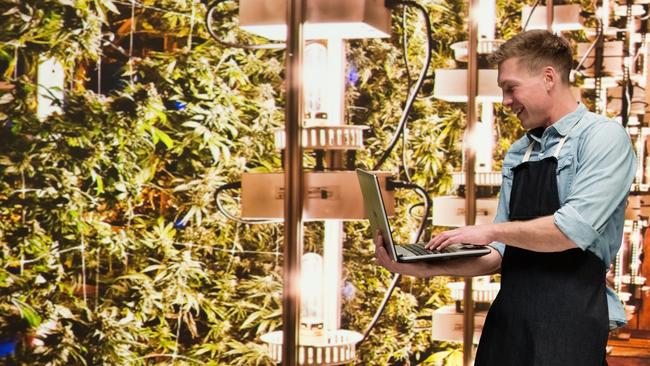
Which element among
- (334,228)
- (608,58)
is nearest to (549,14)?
(608,58)

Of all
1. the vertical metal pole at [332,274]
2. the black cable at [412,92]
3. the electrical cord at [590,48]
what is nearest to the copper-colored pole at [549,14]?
the electrical cord at [590,48]

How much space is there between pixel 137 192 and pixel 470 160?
210 centimetres

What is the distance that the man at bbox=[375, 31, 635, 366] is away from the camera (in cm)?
189

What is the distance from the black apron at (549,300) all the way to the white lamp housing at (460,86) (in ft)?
6.79

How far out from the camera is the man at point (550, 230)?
6.21 feet

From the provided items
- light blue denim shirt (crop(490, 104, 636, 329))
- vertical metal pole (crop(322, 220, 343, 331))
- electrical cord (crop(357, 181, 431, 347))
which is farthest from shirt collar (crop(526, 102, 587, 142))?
electrical cord (crop(357, 181, 431, 347))

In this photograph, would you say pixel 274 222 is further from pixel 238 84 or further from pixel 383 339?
pixel 383 339

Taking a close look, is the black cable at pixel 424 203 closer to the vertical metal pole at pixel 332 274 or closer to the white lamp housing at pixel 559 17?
the vertical metal pole at pixel 332 274

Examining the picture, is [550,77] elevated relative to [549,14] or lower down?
lower down

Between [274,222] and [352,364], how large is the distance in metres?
0.70

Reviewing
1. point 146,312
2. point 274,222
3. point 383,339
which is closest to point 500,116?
→ point 383,339

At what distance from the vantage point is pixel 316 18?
9.57 ft

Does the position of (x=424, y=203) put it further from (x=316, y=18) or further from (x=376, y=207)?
(x=376, y=207)

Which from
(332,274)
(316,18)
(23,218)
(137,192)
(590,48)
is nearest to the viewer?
(23,218)
